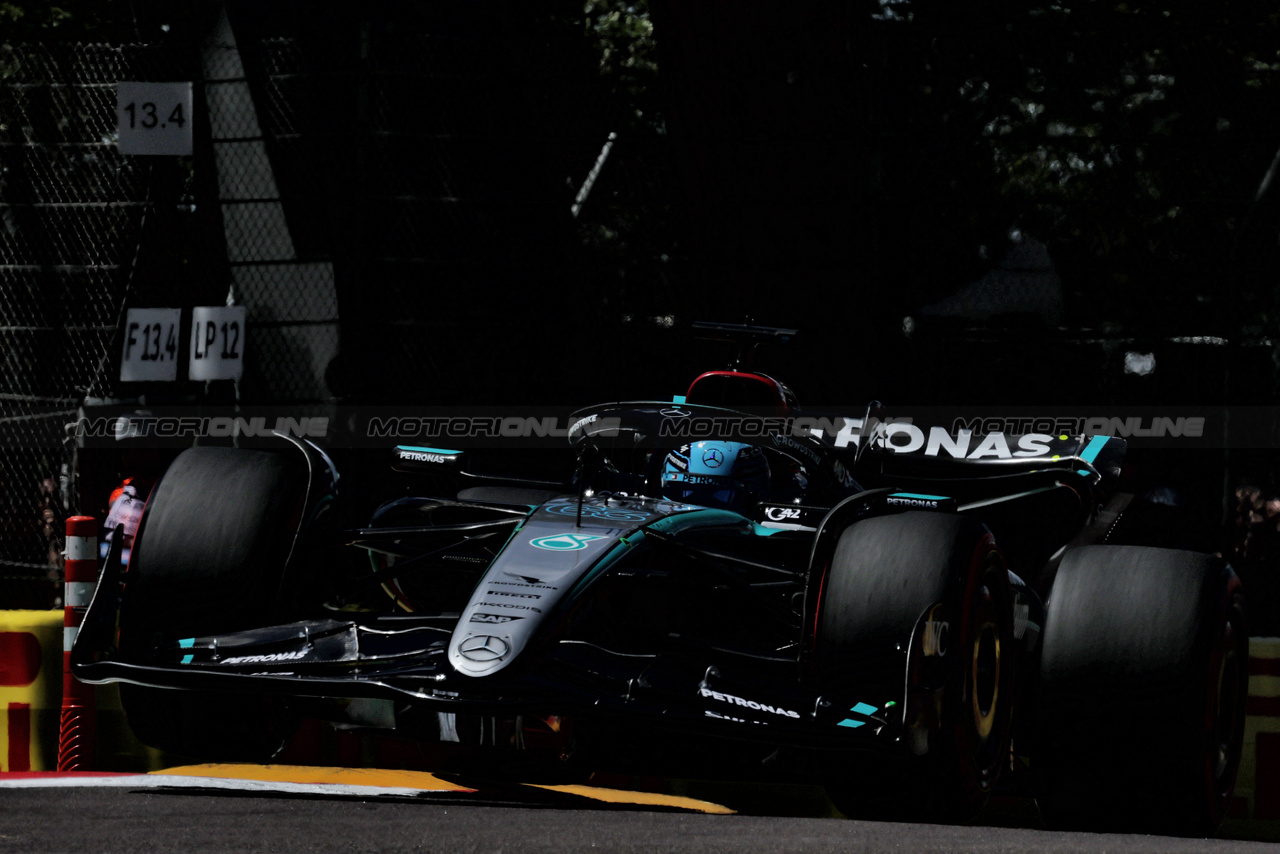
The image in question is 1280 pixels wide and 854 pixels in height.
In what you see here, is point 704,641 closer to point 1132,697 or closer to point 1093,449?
point 1132,697

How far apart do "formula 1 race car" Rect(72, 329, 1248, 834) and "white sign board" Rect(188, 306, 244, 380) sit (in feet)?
11.7

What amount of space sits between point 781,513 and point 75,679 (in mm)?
2621

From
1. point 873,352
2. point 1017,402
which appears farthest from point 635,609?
point 1017,402

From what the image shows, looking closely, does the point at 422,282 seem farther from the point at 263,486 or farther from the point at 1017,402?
the point at 263,486

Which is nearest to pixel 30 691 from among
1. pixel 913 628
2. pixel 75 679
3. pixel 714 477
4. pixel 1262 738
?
pixel 75 679

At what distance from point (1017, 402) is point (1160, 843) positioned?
16.7ft

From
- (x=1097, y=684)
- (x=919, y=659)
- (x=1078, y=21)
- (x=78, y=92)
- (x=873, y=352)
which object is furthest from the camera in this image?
(x=1078, y=21)

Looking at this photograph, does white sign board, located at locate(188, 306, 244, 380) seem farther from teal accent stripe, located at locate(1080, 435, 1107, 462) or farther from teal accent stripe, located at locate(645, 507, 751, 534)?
teal accent stripe, located at locate(1080, 435, 1107, 462)

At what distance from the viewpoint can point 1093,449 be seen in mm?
6961

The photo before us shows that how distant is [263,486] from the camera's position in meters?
5.95

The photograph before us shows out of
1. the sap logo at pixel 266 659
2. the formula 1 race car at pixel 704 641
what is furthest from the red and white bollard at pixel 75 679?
the sap logo at pixel 266 659

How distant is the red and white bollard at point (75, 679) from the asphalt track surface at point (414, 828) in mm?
686

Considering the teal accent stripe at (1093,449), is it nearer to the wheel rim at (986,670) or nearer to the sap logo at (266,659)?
the wheel rim at (986,670)

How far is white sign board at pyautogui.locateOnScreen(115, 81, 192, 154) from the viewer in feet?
32.7
